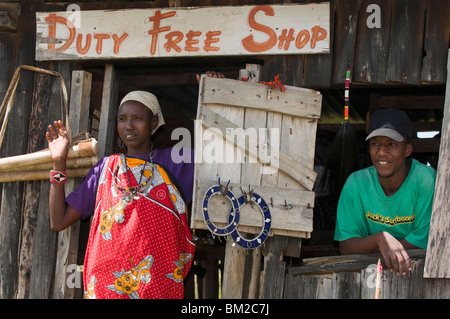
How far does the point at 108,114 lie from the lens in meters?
5.05

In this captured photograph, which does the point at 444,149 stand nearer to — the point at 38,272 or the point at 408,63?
the point at 408,63

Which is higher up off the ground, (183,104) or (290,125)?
(183,104)

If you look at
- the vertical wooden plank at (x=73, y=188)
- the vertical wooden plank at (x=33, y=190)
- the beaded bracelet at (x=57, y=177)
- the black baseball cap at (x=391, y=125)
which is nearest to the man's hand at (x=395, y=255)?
the black baseball cap at (x=391, y=125)

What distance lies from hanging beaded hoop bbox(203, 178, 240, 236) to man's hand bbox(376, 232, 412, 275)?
95 centimetres

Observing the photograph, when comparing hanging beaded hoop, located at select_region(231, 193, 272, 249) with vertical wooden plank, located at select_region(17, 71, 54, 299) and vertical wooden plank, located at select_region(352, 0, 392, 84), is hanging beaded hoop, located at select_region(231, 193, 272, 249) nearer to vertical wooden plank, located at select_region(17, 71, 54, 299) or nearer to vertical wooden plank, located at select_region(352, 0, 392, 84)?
vertical wooden plank, located at select_region(352, 0, 392, 84)

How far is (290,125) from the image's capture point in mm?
4496

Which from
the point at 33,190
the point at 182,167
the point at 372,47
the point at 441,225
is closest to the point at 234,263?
the point at 182,167

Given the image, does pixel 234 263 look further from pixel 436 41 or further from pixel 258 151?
pixel 436 41

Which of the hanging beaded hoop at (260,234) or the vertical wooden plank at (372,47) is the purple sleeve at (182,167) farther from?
the vertical wooden plank at (372,47)

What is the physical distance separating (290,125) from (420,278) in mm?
1327

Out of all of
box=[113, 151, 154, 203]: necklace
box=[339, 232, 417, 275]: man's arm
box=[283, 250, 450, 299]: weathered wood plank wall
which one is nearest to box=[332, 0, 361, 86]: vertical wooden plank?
box=[339, 232, 417, 275]: man's arm
